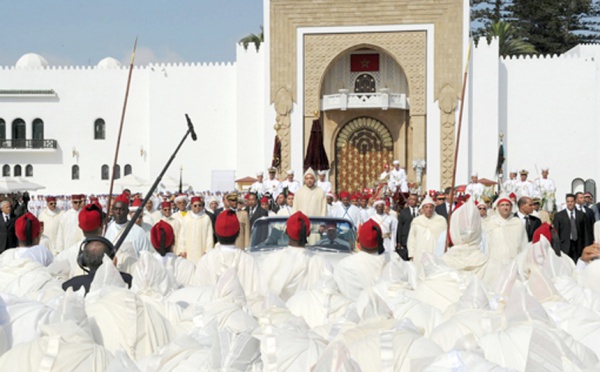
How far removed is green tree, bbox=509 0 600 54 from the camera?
51.8m

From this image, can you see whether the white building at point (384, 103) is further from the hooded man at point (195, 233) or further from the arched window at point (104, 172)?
the hooded man at point (195, 233)

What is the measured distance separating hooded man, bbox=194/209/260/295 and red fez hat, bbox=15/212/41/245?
147 centimetres

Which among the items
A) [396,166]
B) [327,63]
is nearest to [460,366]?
[396,166]

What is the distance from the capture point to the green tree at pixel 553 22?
5175cm

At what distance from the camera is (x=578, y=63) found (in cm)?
3459

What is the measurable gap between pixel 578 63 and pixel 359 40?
8329 mm

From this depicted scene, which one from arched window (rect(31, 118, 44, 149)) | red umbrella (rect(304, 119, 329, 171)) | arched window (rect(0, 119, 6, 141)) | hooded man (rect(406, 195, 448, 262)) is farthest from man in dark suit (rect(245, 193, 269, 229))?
arched window (rect(0, 119, 6, 141))

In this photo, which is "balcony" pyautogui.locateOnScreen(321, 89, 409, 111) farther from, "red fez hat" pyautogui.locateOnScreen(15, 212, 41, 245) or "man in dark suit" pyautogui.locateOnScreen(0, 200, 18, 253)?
"red fez hat" pyautogui.locateOnScreen(15, 212, 41, 245)

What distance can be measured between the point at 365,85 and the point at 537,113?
6457 millimetres

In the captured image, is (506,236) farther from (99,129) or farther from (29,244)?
(99,129)

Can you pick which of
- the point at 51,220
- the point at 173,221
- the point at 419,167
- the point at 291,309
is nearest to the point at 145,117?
the point at 419,167

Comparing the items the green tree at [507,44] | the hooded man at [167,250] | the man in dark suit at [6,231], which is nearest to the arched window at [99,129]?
the green tree at [507,44]

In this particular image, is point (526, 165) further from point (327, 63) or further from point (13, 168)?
point (13, 168)

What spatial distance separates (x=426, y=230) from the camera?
1342cm
